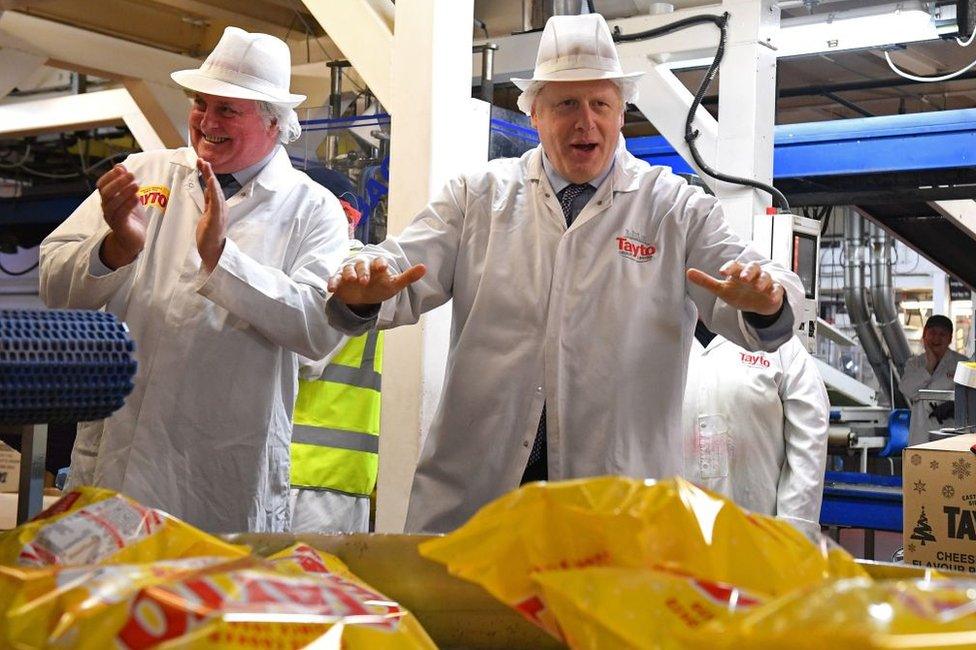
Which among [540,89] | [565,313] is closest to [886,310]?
[540,89]

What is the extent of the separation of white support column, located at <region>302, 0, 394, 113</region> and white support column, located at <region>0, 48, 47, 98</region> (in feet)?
9.42

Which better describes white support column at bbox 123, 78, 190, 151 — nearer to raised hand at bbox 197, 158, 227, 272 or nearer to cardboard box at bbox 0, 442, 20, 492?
cardboard box at bbox 0, 442, 20, 492

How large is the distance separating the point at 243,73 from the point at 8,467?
1700mm

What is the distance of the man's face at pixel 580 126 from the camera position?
7.99ft

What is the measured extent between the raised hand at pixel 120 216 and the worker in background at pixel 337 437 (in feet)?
3.79

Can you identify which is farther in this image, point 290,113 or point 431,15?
point 431,15

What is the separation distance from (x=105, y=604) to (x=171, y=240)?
1.92 meters

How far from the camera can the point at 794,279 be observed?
2.20 meters

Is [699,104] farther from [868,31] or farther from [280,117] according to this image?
[280,117]

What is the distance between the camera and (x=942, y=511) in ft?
8.13

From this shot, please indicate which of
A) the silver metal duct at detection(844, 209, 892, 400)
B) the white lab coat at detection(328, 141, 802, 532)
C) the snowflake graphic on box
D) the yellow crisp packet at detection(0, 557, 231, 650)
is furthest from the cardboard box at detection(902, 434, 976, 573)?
the silver metal duct at detection(844, 209, 892, 400)

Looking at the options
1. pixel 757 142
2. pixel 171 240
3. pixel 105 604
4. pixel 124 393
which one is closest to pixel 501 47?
pixel 757 142

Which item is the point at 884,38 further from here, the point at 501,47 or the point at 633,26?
the point at 501,47

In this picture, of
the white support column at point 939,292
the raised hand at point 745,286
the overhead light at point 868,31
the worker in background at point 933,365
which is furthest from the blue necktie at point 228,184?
the white support column at point 939,292
